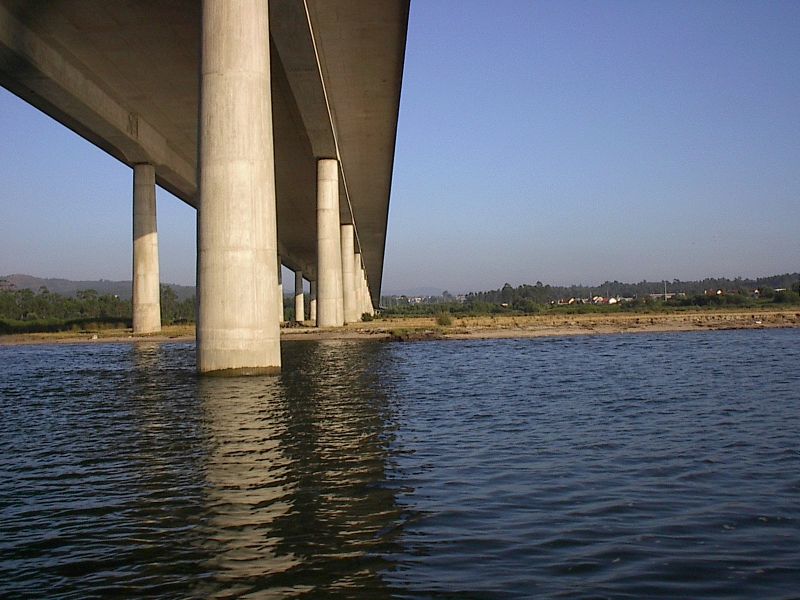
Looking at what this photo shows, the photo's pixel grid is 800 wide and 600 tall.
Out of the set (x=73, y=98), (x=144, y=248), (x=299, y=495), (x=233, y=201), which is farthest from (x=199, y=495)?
(x=144, y=248)

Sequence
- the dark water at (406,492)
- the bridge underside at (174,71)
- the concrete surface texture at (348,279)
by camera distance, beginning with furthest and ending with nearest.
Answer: the concrete surface texture at (348,279) → the bridge underside at (174,71) → the dark water at (406,492)

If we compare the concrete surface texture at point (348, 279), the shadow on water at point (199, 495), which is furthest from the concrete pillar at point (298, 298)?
the shadow on water at point (199, 495)

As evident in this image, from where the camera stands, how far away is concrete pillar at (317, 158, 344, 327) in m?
48.0

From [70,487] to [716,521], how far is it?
21.0ft

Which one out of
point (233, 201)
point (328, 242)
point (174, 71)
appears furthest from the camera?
point (328, 242)

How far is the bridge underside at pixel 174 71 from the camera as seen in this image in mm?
30562

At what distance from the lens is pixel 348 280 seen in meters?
71.4

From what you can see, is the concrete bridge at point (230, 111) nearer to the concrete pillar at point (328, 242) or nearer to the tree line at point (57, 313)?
the concrete pillar at point (328, 242)

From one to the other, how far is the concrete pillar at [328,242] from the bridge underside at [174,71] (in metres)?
1.53

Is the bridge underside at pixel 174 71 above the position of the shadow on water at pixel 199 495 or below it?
above

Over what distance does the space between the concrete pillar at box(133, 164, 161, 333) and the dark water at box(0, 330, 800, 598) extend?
1305 inches

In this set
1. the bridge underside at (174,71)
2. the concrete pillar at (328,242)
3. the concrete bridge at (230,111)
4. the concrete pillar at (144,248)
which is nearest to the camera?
the concrete bridge at (230,111)

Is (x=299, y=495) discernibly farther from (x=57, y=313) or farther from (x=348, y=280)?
(x=57, y=313)

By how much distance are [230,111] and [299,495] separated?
13855mm
